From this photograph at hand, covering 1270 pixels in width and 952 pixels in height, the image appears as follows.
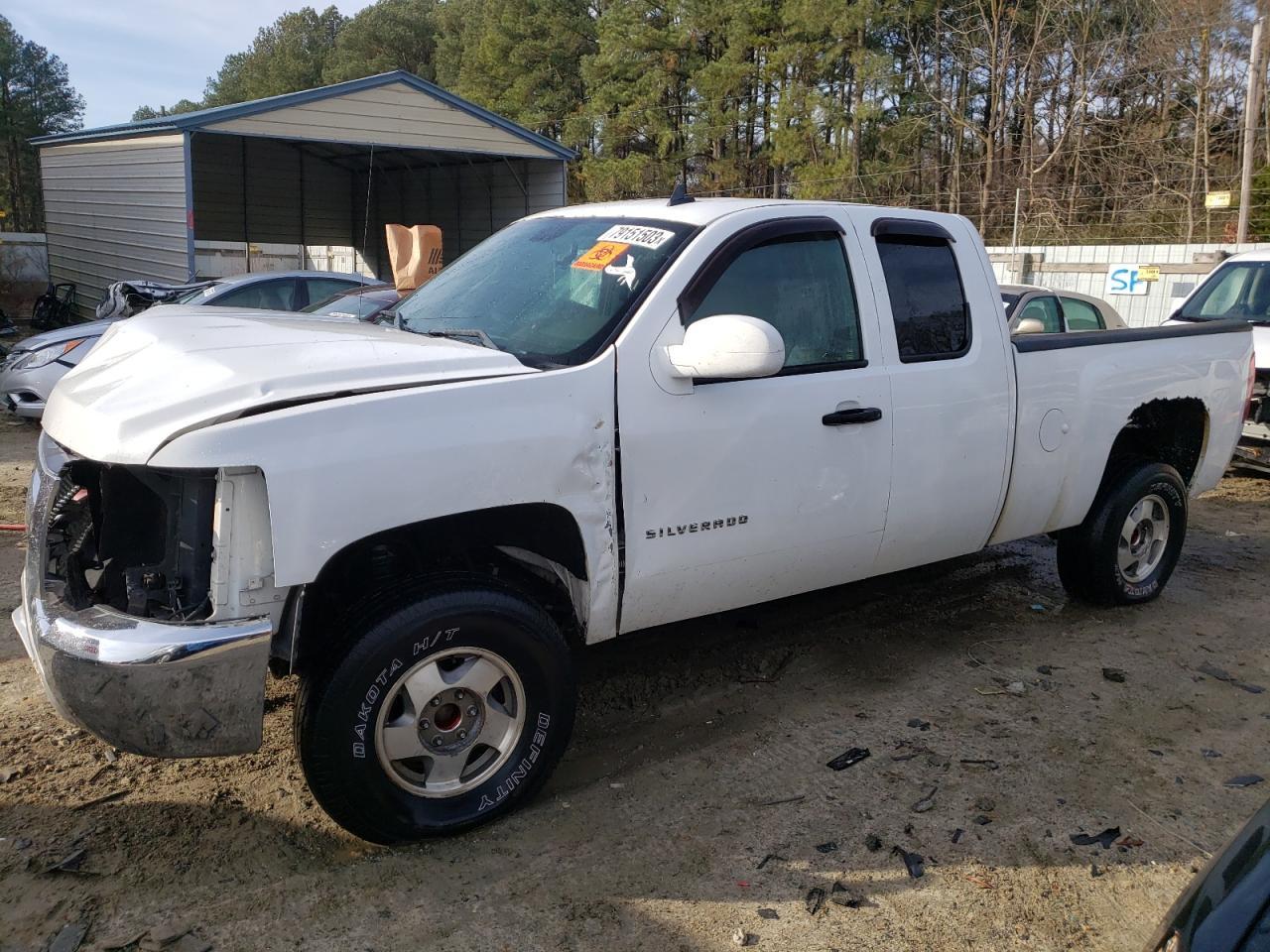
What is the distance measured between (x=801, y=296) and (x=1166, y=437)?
2.97 metres

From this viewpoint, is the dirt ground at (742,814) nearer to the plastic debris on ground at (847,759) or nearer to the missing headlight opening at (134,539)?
the plastic debris on ground at (847,759)

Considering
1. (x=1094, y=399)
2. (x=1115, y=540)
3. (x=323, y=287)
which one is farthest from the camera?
(x=323, y=287)

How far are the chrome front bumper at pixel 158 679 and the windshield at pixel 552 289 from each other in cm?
131

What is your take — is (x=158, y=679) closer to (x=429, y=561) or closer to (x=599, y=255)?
(x=429, y=561)

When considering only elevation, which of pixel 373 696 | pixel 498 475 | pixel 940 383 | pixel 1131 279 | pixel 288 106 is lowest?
pixel 373 696

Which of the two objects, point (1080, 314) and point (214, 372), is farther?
point (1080, 314)

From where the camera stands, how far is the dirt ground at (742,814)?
298cm

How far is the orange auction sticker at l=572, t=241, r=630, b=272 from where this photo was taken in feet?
12.6

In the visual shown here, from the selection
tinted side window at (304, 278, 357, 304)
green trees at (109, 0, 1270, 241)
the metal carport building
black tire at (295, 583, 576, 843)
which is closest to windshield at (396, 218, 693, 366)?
black tire at (295, 583, 576, 843)

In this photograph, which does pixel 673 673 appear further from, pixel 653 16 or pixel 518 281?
pixel 653 16

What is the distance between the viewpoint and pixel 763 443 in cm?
376

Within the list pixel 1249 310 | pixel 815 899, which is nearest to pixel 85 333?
pixel 815 899

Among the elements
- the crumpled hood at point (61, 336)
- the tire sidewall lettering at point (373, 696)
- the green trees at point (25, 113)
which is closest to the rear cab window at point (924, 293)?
the tire sidewall lettering at point (373, 696)

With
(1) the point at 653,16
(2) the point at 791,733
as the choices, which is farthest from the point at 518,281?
(1) the point at 653,16
